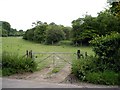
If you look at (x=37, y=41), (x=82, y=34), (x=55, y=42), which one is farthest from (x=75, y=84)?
(x=37, y=41)

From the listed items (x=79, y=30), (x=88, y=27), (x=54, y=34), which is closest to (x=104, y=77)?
(x=88, y=27)

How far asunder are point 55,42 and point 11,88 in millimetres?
32966

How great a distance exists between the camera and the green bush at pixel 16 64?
14.0m

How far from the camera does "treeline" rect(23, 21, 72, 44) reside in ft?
140

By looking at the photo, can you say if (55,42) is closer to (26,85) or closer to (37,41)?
(37,41)

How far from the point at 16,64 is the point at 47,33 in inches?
1143

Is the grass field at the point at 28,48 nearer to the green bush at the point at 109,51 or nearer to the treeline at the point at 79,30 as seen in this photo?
the treeline at the point at 79,30

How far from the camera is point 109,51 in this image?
13.0 metres

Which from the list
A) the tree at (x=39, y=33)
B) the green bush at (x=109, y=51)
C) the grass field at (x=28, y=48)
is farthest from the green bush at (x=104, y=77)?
the tree at (x=39, y=33)

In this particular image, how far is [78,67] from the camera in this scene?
1298 centimetres

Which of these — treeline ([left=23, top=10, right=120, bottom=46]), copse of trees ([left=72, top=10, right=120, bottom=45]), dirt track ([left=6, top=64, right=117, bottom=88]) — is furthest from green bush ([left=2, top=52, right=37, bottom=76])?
copse of trees ([left=72, top=10, right=120, bottom=45])

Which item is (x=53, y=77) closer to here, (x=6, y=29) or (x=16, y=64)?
(x=16, y=64)

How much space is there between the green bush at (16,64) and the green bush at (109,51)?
396cm

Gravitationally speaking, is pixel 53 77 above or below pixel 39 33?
below
